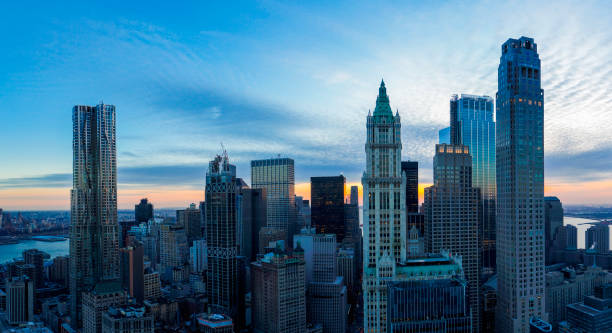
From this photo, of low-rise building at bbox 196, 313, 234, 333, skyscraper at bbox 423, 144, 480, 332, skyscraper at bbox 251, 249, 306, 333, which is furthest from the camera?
skyscraper at bbox 251, 249, 306, 333

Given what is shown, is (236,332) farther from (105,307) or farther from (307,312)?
(105,307)

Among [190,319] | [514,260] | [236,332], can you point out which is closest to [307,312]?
[236,332]

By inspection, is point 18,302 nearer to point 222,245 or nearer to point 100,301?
point 100,301

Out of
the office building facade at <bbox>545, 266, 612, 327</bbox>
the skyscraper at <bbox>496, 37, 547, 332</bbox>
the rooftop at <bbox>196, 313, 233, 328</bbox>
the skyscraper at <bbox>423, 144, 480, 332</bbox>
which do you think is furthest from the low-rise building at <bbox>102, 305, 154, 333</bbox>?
the office building facade at <bbox>545, 266, 612, 327</bbox>

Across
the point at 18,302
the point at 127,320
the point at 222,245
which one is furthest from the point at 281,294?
the point at 18,302

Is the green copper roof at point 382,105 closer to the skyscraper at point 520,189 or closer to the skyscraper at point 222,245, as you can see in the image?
the skyscraper at point 520,189

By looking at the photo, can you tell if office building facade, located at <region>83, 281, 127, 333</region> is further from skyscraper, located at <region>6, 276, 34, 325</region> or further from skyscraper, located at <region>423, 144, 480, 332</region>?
skyscraper, located at <region>423, 144, 480, 332</region>
